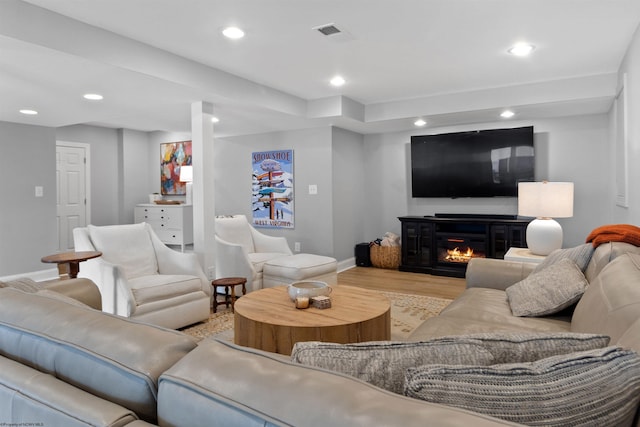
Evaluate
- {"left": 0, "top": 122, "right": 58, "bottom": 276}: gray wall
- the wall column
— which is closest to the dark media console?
the wall column

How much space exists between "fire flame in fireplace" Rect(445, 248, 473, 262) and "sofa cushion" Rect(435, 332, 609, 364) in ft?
15.6

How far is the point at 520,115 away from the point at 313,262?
3.22 meters

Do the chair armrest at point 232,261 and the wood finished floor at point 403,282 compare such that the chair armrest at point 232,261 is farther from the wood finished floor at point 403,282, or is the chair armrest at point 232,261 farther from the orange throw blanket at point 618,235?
the orange throw blanket at point 618,235

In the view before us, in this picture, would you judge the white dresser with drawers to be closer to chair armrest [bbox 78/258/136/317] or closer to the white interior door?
the white interior door

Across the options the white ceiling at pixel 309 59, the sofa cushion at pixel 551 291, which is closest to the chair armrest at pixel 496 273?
Result: the sofa cushion at pixel 551 291

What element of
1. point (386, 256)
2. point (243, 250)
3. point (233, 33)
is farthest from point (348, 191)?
point (233, 33)

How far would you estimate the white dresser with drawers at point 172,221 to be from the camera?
6.77m

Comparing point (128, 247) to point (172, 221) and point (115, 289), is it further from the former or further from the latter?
point (172, 221)

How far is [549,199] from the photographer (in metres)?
3.40

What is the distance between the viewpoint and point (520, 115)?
17.0 feet

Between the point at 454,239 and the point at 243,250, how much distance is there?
293 centimetres

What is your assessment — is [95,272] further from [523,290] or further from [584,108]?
[584,108]

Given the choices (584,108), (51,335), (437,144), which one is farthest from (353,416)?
(437,144)

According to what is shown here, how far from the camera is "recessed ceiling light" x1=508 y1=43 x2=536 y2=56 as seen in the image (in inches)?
133
